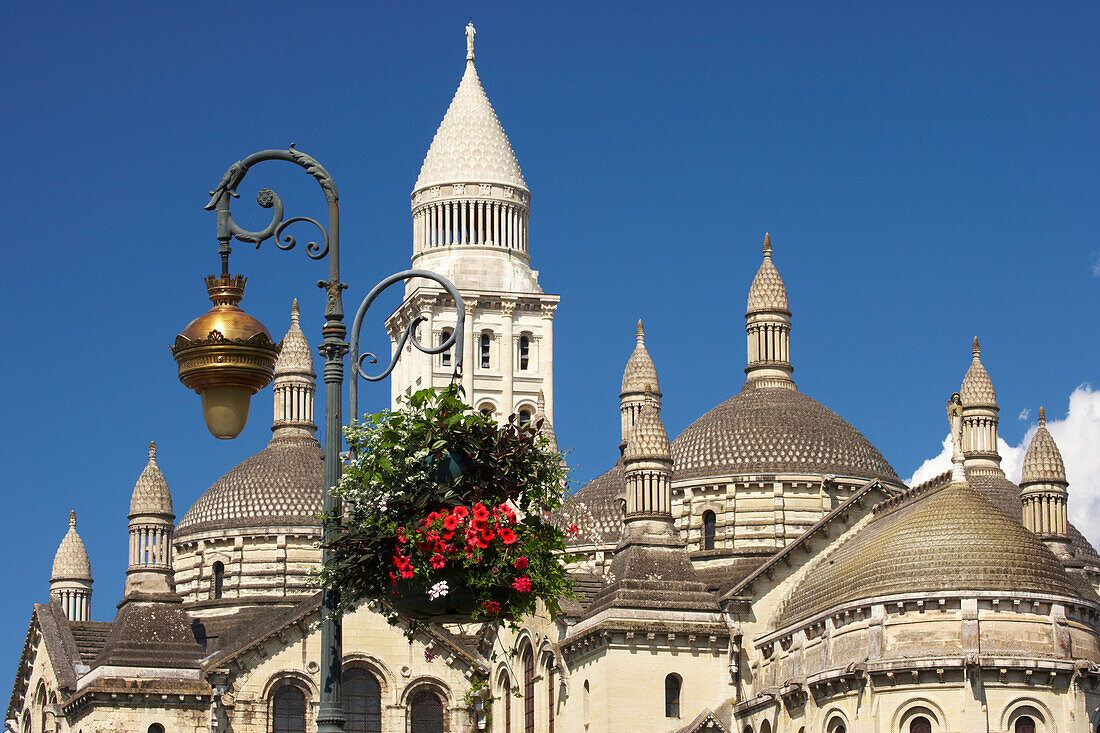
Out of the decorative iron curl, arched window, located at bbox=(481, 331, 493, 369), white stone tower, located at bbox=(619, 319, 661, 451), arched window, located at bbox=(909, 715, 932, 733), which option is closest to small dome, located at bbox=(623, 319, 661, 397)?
white stone tower, located at bbox=(619, 319, 661, 451)

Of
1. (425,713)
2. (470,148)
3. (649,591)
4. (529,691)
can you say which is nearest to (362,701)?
(425,713)

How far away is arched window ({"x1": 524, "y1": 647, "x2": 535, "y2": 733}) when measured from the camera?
65.9m

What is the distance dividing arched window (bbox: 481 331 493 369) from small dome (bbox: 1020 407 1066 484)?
25494mm

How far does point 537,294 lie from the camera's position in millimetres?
88938

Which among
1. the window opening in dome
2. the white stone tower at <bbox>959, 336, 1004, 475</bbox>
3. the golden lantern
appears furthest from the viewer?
the window opening in dome

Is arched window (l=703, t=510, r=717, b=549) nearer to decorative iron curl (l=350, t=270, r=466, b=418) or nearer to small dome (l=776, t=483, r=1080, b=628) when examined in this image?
small dome (l=776, t=483, r=1080, b=628)

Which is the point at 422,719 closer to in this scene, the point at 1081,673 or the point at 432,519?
the point at 1081,673

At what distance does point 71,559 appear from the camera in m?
89.6

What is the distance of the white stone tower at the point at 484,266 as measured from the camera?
289 feet

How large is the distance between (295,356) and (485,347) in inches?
320

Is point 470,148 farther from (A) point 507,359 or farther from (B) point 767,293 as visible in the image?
(B) point 767,293

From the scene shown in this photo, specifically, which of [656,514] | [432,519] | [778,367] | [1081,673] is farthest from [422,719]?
[432,519]

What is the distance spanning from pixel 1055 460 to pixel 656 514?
16698mm

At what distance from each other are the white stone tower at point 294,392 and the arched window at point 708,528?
20.4 meters
